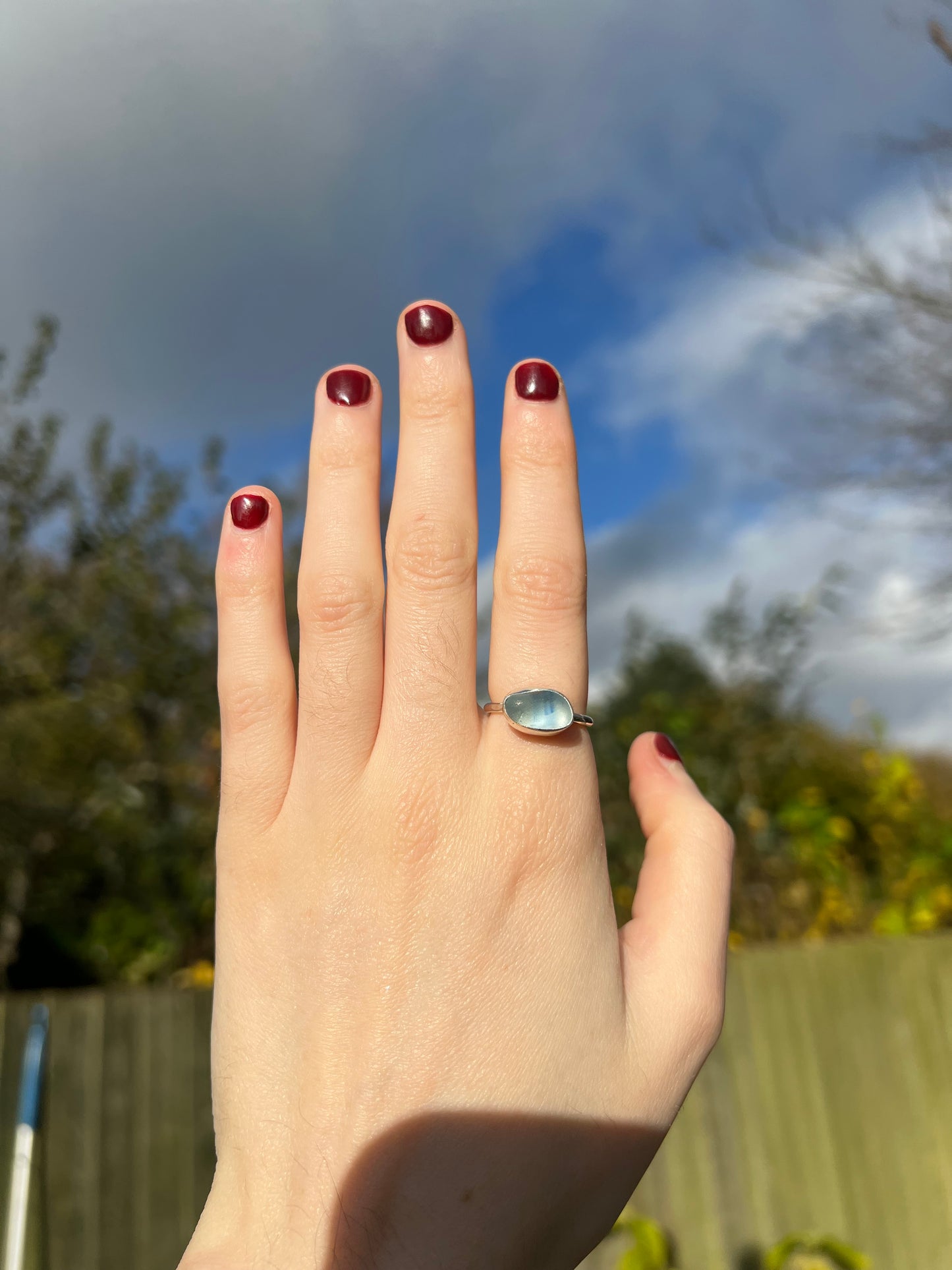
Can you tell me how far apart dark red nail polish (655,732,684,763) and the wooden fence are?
203 centimetres

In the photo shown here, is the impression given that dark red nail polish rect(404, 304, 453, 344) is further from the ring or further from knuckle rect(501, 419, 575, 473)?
the ring

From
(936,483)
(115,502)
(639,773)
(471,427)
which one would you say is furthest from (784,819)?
(115,502)

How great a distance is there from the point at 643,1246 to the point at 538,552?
2.62 m

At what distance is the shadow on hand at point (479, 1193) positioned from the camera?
3.15ft

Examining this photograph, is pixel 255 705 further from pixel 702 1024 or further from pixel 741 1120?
pixel 741 1120

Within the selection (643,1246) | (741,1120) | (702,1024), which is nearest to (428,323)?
(702,1024)

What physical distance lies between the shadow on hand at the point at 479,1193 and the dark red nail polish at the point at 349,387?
0.99 metres

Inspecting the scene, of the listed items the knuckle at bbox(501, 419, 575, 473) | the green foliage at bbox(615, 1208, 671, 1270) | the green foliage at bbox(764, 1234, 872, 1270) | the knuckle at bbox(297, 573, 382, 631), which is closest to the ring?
the knuckle at bbox(297, 573, 382, 631)

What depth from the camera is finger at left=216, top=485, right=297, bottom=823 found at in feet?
→ 4.28

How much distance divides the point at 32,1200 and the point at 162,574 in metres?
3.72

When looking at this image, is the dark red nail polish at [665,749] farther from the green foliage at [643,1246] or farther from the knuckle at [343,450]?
the green foliage at [643,1246]

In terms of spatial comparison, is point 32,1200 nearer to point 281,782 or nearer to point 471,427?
point 281,782

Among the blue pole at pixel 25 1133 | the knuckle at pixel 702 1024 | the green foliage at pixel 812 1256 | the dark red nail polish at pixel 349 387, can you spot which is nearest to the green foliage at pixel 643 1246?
the green foliage at pixel 812 1256

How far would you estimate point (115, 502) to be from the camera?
5.71 m
